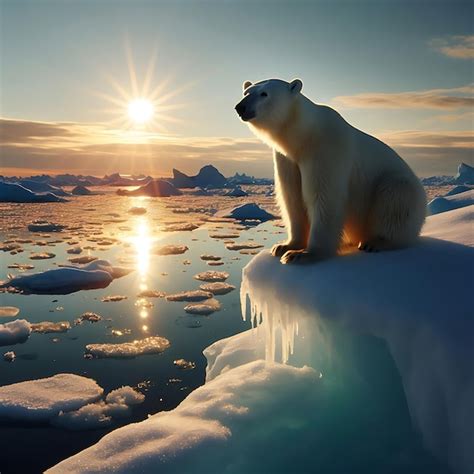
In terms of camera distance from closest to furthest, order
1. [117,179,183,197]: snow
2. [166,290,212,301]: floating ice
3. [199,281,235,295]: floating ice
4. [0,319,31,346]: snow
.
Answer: [0,319,31,346]: snow < [166,290,212,301]: floating ice < [199,281,235,295]: floating ice < [117,179,183,197]: snow

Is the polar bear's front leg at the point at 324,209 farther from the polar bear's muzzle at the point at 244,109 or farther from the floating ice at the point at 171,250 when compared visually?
the floating ice at the point at 171,250

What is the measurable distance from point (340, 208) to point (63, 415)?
332cm

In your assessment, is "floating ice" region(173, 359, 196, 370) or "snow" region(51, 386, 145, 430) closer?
"snow" region(51, 386, 145, 430)

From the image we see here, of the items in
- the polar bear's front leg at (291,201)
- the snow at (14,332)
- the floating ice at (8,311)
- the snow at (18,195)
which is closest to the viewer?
the polar bear's front leg at (291,201)

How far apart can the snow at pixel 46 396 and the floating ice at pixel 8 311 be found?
2.52 meters

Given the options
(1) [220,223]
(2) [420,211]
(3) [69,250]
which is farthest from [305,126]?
(1) [220,223]

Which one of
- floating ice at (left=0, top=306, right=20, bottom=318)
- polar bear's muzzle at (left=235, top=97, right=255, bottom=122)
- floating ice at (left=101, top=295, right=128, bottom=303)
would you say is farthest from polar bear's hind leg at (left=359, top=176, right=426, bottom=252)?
floating ice at (left=0, top=306, right=20, bottom=318)

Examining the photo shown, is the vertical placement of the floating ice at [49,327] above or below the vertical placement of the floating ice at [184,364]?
above

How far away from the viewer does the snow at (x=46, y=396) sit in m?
4.12

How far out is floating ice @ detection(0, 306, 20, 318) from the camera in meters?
6.79

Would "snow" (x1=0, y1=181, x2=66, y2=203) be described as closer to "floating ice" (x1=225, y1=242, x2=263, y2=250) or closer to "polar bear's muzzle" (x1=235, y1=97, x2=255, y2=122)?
"floating ice" (x1=225, y1=242, x2=263, y2=250)

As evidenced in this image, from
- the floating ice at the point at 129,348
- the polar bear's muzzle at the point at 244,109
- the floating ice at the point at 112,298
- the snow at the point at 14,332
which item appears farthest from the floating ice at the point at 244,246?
the polar bear's muzzle at the point at 244,109

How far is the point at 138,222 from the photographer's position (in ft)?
64.4

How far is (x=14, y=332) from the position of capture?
5.86 metres
